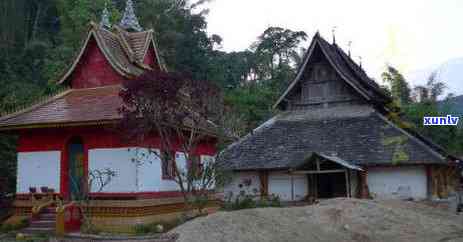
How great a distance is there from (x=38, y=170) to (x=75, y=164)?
4.40ft

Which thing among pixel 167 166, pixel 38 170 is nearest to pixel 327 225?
pixel 167 166

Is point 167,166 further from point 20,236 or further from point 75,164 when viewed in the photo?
point 20,236

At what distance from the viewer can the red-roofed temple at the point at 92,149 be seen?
60.6 ft

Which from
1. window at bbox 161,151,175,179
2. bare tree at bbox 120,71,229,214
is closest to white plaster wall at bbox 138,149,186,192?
window at bbox 161,151,175,179

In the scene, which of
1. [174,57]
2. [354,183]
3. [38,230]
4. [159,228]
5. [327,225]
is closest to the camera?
[327,225]

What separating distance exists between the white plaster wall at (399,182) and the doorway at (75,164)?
42.9 feet

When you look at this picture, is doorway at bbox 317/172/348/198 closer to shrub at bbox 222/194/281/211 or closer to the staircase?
shrub at bbox 222/194/281/211

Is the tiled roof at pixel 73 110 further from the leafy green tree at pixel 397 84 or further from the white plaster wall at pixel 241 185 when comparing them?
the leafy green tree at pixel 397 84

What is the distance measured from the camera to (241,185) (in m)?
28.3

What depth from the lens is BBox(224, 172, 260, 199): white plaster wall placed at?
91.7 feet

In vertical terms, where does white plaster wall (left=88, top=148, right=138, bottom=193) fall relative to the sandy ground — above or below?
above

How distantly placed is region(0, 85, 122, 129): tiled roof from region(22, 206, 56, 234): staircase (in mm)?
3016

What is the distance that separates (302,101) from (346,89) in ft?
8.27

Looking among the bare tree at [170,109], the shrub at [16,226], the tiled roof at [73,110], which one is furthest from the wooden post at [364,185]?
the shrub at [16,226]
